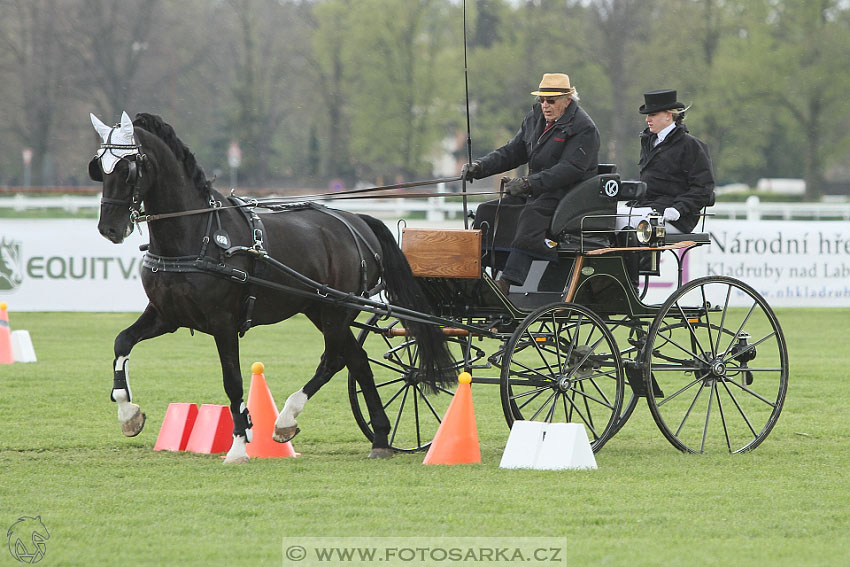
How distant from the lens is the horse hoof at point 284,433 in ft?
22.8

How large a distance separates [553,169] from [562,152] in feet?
0.59

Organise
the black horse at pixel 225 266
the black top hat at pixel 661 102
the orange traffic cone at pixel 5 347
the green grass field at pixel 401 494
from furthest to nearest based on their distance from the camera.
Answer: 1. the orange traffic cone at pixel 5 347
2. the black top hat at pixel 661 102
3. the black horse at pixel 225 266
4. the green grass field at pixel 401 494

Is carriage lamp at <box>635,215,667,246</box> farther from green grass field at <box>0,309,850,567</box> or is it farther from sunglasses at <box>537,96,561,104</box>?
green grass field at <box>0,309,850,567</box>

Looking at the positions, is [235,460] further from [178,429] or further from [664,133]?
[664,133]

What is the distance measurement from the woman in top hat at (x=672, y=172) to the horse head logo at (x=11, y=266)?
10.6 meters

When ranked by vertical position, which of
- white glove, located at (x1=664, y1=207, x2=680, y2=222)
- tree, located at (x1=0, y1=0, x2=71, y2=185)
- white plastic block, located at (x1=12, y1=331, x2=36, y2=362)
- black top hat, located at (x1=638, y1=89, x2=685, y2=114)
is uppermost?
tree, located at (x1=0, y1=0, x2=71, y2=185)

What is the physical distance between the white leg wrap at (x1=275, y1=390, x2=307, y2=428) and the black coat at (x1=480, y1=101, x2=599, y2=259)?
1.57 metres

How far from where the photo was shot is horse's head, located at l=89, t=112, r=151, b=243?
627 cm

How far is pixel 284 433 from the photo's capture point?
697cm

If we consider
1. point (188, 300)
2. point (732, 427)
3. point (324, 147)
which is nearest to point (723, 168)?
point (324, 147)

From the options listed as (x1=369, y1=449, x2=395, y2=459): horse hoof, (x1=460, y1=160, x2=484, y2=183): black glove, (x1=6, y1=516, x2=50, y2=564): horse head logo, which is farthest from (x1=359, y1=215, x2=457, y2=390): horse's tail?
(x1=6, y1=516, x2=50, y2=564): horse head logo

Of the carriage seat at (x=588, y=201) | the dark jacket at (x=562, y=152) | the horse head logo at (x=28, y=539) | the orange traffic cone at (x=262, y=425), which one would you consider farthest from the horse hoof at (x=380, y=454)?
the horse head logo at (x=28, y=539)

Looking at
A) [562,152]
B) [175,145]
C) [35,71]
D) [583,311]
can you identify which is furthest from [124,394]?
[35,71]

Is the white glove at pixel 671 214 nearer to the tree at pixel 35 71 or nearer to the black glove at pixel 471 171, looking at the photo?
the black glove at pixel 471 171
